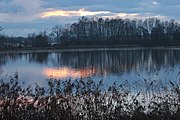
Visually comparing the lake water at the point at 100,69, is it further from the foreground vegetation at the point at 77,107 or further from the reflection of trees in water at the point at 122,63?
the foreground vegetation at the point at 77,107

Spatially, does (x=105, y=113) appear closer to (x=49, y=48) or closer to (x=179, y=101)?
(x=179, y=101)

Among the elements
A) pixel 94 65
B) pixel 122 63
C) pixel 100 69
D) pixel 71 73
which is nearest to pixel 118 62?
pixel 122 63

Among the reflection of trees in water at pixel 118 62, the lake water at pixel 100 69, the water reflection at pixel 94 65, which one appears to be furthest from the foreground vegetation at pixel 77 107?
the reflection of trees in water at pixel 118 62

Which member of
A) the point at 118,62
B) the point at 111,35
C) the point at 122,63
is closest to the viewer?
the point at 122,63

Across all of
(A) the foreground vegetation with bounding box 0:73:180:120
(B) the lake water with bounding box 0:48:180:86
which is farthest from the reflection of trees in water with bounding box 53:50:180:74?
(A) the foreground vegetation with bounding box 0:73:180:120

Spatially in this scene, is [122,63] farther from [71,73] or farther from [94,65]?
[71,73]

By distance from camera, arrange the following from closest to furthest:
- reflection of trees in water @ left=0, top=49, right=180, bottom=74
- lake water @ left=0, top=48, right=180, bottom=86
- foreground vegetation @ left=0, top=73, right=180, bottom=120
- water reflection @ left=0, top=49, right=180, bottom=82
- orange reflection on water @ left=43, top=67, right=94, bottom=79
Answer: foreground vegetation @ left=0, top=73, right=180, bottom=120
lake water @ left=0, top=48, right=180, bottom=86
orange reflection on water @ left=43, top=67, right=94, bottom=79
water reflection @ left=0, top=49, right=180, bottom=82
reflection of trees in water @ left=0, top=49, right=180, bottom=74

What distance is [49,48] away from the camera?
4240 inches

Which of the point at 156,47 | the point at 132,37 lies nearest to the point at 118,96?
the point at 156,47

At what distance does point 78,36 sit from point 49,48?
2229cm

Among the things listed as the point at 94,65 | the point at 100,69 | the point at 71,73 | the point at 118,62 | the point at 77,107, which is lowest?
the point at 118,62

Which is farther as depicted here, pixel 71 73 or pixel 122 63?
pixel 122 63

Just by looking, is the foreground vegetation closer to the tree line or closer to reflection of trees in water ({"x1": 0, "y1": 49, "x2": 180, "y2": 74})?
reflection of trees in water ({"x1": 0, "y1": 49, "x2": 180, "y2": 74})

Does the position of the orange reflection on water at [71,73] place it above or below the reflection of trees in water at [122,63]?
above
